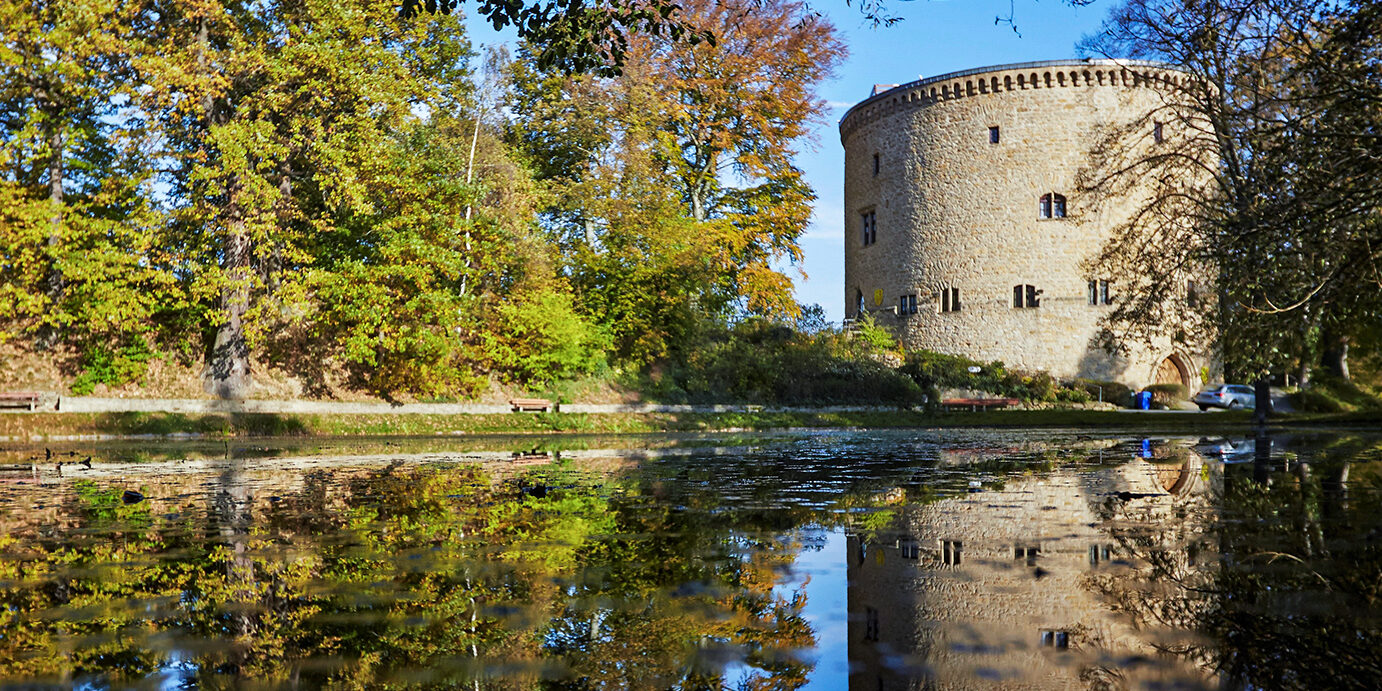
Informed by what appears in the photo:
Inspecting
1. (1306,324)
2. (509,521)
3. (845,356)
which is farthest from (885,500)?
(845,356)

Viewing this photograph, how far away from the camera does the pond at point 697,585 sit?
2.42 meters

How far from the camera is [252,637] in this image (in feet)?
8.95

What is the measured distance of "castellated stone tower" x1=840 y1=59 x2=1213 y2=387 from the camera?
40.0 meters

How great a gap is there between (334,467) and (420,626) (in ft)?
24.4

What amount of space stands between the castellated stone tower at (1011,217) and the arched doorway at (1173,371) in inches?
2.2

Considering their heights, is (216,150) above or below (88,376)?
above

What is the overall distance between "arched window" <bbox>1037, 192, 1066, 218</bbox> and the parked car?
31.9 feet

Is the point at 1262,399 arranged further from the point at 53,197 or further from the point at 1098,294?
the point at 53,197

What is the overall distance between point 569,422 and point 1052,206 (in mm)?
28304

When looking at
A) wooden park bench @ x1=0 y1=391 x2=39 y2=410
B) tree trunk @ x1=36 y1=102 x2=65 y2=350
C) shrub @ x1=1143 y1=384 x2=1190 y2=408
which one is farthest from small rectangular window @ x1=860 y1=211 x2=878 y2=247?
wooden park bench @ x1=0 y1=391 x2=39 y2=410

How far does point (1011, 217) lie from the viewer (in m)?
41.0

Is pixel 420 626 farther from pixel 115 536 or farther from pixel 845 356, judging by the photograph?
pixel 845 356

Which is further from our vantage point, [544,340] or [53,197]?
[544,340]

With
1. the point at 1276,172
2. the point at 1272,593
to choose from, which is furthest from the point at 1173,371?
the point at 1272,593
